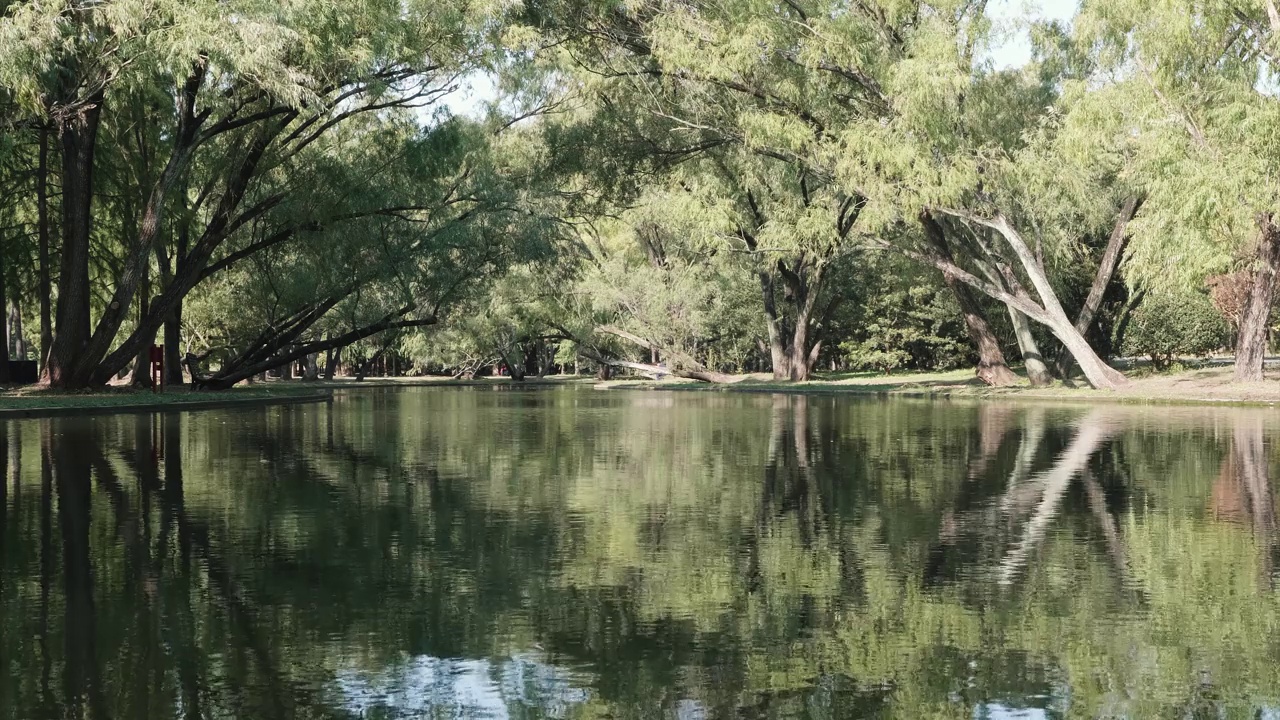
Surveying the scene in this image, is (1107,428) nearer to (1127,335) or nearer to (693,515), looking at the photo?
(693,515)

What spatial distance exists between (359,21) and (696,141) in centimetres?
1698

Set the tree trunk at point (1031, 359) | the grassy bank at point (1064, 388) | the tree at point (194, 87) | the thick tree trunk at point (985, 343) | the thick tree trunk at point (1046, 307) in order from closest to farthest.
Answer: the tree at point (194, 87) → the grassy bank at point (1064, 388) → the thick tree trunk at point (1046, 307) → the tree trunk at point (1031, 359) → the thick tree trunk at point (985, 343)

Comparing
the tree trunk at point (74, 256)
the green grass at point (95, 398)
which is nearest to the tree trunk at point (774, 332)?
the green grass at point (95, 398)

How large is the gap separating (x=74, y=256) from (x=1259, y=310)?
2975 cm

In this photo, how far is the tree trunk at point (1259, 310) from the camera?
107ft

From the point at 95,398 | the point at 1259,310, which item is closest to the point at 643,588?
the point at 95,398

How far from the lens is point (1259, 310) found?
33781mm

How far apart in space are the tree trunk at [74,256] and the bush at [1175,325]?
32.0 meters

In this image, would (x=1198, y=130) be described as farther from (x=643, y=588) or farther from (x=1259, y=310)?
(x=643, y=588)

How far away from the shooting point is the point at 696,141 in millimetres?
44906

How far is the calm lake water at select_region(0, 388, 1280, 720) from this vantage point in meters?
5.50

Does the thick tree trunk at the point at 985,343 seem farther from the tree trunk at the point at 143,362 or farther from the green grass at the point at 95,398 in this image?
the tree trunk at the point at 143,362

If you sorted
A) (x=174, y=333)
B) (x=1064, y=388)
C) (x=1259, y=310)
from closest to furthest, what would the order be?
(x=1259, y=310)
(x=1064, y=388)
(x=174, y=333)

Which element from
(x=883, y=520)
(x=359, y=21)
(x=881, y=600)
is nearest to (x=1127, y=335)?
(x=359, y=21)
